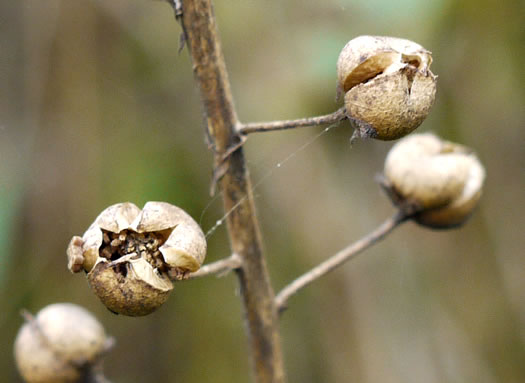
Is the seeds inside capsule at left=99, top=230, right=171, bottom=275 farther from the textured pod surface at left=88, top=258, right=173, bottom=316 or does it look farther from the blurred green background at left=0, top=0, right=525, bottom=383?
the blurred green background at left=0, top=0, right=525, bottom=383

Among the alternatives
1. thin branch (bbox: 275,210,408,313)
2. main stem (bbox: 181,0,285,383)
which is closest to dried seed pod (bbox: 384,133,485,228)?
thin branch (bbox: 275,210,408,313)

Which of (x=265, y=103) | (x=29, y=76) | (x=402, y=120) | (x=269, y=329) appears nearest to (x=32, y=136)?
(x=29, y=76)

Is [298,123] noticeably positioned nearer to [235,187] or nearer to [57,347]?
[235,187]

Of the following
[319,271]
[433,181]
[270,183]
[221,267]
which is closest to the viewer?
[221,267]

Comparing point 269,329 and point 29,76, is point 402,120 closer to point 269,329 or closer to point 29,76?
point 269,329

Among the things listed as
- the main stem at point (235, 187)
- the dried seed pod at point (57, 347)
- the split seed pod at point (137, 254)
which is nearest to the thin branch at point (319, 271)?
the main stem at point (235, 187)

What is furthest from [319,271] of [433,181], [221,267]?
[433,181]

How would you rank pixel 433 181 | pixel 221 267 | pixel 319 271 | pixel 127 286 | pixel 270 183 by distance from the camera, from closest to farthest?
1. pixel 127 286
2. pixel 221 267
3. pixel 319 271
4. pixel 433 181
5. pixel 270 183

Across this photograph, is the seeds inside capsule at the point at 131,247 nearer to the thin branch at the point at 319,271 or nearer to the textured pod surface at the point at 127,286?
the textured pod surface at the point at 127,286
